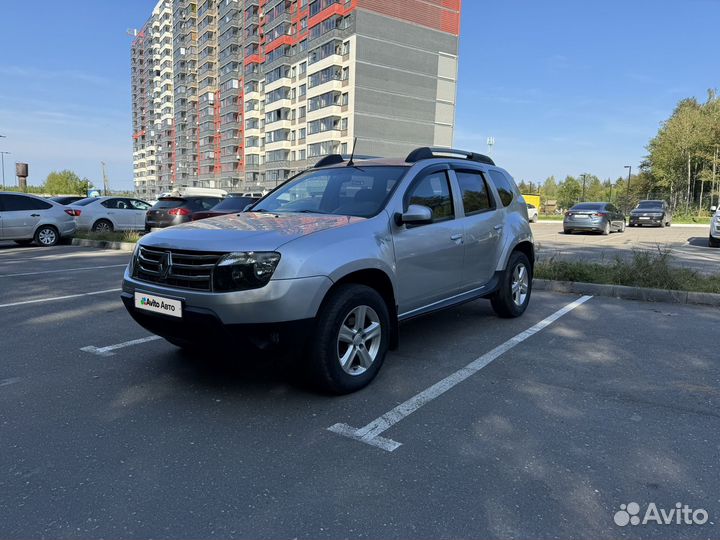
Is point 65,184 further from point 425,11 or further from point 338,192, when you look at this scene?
point 338,192

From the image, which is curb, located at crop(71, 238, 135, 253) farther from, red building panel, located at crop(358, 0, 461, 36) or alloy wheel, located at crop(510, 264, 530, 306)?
red building panel, located at crop(358, 0, 461, 36)

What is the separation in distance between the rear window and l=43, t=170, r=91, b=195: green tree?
11633 cm

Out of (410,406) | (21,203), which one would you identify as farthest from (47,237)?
(410,406)

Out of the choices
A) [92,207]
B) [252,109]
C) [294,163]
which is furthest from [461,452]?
[252,109]

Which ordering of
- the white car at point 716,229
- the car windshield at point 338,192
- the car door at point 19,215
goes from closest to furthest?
the car windshield at point 338,192 < the car door at point 19,215 < the white car at point 716,229

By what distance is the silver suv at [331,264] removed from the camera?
3.15m

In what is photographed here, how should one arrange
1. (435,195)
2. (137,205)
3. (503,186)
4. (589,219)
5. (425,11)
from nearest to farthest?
(435,195) < (503,186) < (137,205) < (589,219) < (425,11)

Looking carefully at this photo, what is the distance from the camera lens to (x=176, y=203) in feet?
53.0

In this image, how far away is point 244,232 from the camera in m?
3.45

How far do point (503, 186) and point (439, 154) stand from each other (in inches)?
48.6

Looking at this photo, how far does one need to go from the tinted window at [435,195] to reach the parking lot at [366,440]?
129 centimetres

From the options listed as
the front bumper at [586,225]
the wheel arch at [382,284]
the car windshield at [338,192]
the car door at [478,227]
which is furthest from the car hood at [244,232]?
the front bumper at [586,225]

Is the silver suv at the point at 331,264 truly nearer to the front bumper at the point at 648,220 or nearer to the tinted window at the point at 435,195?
the tinted window at the point at 435,195

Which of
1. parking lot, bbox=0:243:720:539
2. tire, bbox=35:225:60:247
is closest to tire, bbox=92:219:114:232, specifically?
tire, bbox=35:225:60:247
